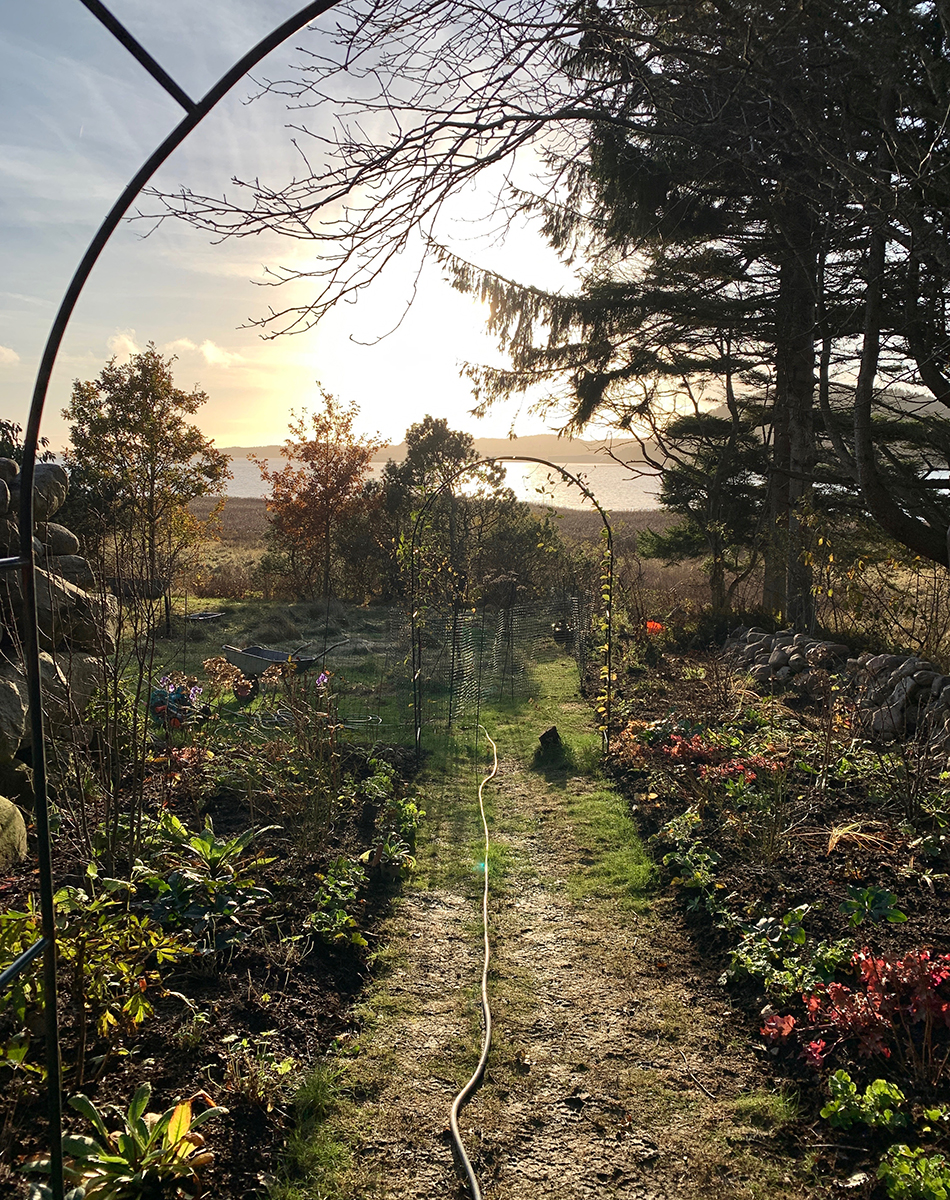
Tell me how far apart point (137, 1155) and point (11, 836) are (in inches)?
82.7

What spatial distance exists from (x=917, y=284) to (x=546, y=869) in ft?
16.1

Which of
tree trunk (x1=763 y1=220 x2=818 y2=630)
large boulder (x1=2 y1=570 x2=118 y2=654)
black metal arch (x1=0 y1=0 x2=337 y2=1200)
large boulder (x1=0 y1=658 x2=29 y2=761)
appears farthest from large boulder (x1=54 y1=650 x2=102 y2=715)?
tree trunk (x1=763 y1=220 x2=818 y2=630)

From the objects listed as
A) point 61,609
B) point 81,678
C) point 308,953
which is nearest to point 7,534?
point 61,609

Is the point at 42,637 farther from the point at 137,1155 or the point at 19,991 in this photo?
the point at 137,1155

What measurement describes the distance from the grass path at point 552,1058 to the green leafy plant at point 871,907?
0.74 m

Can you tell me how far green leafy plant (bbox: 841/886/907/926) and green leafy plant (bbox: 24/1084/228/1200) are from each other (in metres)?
2.63

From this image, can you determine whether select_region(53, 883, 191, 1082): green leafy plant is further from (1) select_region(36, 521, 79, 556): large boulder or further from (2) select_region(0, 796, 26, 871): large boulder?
(1) select_region(36, 521, 79, 556): large boulder

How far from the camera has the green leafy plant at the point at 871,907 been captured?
3.16 metres

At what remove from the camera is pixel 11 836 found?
3699 mm

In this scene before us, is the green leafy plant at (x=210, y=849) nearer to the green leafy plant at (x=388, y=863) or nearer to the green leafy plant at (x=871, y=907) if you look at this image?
the green leafy plant at (x=388, y=863)

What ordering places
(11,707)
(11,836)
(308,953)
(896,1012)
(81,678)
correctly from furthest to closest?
(81,678), (11,707), (11,836), (308,953), (896,1012)

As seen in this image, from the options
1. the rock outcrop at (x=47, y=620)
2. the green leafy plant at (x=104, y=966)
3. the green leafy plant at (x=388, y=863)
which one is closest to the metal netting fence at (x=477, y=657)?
the green leafy plant at (x=388, y=863)

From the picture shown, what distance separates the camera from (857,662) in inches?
273

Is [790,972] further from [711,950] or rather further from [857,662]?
[857,662]
